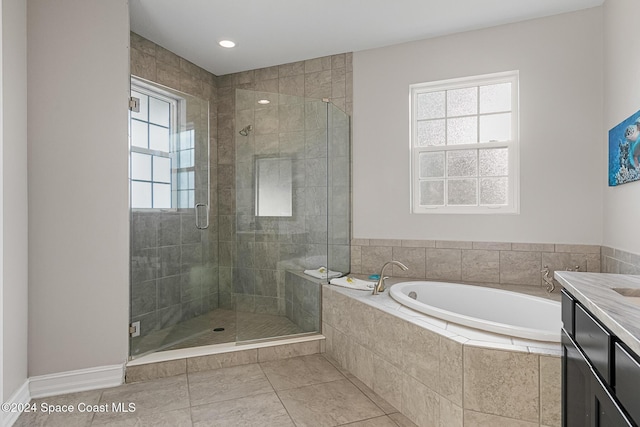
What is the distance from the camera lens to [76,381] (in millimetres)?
2299

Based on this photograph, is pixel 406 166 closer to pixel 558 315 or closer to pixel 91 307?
pixel 558 315

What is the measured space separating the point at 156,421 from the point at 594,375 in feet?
6.52

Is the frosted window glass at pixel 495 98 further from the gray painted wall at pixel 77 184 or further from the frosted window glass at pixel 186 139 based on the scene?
the gray painted wall at pixel 77 184

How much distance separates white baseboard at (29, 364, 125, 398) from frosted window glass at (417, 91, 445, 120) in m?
3.00

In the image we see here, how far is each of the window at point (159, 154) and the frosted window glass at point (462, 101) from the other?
2205 mm

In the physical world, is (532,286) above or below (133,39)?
below

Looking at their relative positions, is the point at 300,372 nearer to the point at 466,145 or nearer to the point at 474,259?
the point at 474,259

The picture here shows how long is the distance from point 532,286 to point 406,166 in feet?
4.45

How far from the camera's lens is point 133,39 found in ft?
10.1

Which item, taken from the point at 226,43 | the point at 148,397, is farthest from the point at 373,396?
the point at 226,43

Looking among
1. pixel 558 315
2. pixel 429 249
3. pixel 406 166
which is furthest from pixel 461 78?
pixel 558 315

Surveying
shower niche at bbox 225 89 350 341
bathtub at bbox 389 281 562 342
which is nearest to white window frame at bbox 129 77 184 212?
shower niche at bbox 225 89 350 341

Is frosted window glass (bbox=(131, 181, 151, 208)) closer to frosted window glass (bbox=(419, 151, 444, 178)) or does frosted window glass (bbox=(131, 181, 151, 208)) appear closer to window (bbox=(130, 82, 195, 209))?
window (bbox=(130, 82, 195, 209))

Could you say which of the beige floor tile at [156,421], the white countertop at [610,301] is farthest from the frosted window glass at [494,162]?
the beige floor tile at [156,421]
